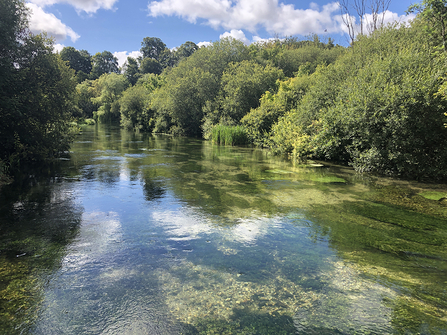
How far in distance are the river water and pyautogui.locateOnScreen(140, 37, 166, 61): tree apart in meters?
132

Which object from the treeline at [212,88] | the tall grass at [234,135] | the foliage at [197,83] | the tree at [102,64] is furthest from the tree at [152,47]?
the tall grass at [234,135]

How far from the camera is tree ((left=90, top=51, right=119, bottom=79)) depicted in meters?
107

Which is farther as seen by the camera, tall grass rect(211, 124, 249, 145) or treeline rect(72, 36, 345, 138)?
treeline rect(72, 36, 345, 138)

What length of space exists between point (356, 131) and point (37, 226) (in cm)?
1352

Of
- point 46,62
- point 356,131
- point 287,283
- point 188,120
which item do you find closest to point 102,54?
point 188,120

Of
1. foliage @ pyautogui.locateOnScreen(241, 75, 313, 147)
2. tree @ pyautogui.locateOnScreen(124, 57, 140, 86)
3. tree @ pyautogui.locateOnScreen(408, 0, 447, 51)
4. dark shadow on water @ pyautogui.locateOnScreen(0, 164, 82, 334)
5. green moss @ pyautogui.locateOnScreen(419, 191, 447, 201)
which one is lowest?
dark shadow on water @ pyautogui.locateOnScreen(0, 164, 82, 334)

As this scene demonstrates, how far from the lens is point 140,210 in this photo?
7.88 m

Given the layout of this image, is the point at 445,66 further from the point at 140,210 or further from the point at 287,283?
the point at 140,210

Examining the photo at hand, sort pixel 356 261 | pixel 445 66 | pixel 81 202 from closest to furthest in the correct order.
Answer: pixel 356 261, pixel 81 202, pixel 445 66

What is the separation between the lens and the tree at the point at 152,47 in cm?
12625

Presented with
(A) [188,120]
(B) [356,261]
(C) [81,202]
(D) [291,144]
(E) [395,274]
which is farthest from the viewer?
(A) [188,120]

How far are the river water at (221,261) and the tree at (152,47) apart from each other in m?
132

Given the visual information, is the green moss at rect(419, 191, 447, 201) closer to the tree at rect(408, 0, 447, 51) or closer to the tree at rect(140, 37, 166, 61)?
the tree at rect(408, 0, 447, 51)

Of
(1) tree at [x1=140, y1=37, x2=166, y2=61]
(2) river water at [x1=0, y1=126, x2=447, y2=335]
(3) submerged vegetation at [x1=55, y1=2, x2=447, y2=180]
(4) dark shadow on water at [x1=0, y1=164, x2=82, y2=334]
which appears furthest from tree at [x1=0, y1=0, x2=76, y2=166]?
(1) tree at [x1=140, y1=37, x2=166, y2=61]
